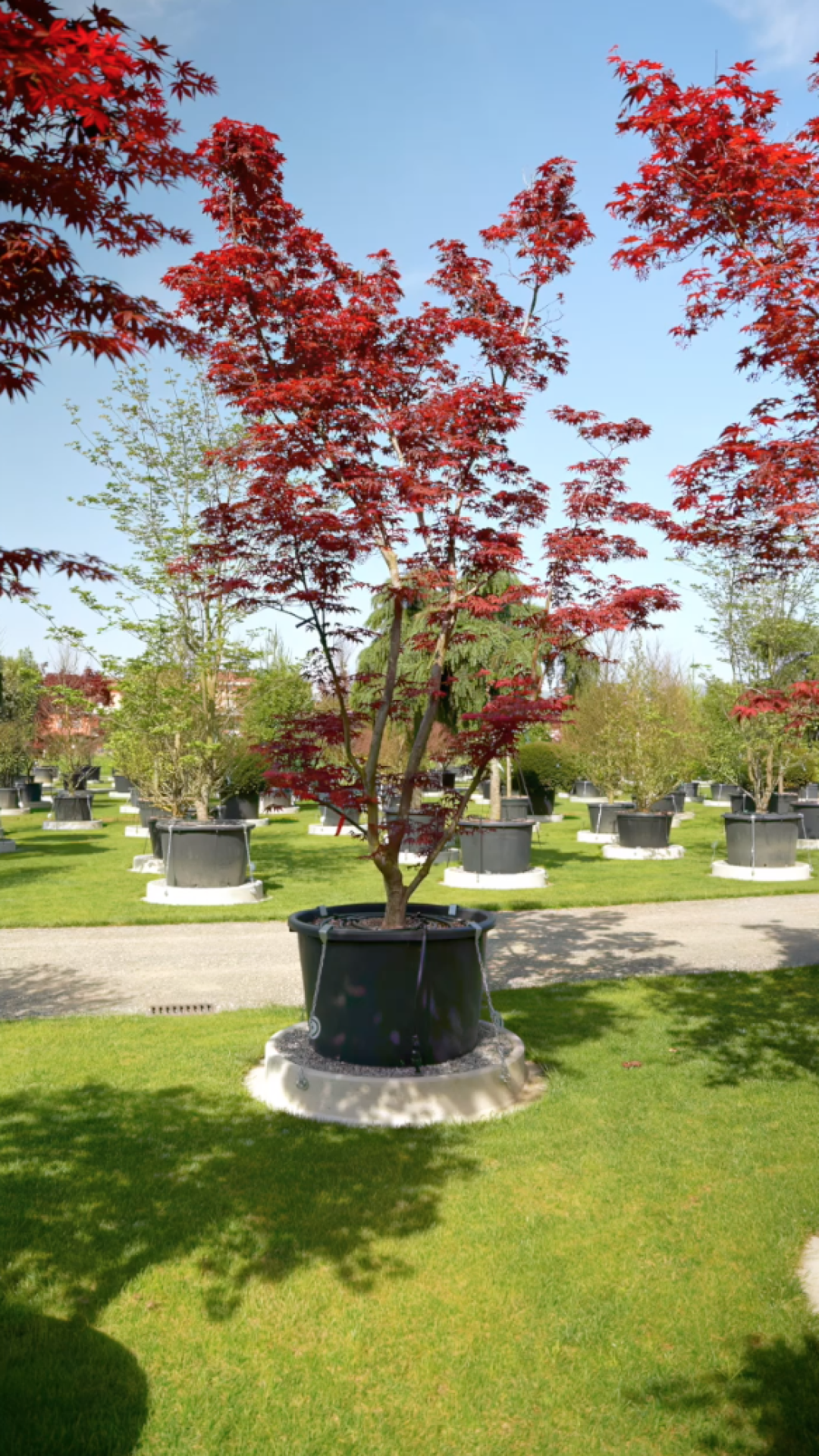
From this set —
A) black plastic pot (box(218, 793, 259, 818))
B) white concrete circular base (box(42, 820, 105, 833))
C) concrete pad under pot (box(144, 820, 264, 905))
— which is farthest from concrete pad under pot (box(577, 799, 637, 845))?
white concrete circular base (box(42, 820, 105, 833))

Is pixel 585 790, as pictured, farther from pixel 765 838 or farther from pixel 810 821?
pixel 765 838

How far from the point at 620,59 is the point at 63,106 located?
10.6 ft

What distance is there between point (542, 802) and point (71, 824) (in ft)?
33.6

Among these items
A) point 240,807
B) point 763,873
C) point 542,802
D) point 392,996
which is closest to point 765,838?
point 763,873

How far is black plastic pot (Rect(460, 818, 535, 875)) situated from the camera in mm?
12711

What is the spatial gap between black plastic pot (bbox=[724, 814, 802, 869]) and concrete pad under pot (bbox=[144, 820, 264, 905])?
6.42 m

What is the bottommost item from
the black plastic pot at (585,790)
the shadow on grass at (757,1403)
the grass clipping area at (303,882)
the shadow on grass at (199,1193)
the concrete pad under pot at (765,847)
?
the shadow on grass at (757,1403)

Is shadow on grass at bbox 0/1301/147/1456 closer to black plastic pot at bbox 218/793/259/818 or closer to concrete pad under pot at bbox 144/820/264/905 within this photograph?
concrete pad under pot at bbox 144/820/264/905

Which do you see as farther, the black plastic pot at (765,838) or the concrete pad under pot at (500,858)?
the black plastic pot at (765,838)

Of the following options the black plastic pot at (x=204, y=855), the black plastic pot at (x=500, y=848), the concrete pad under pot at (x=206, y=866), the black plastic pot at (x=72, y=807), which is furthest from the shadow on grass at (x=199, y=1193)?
the black plastic pot at (x=72, y=807)

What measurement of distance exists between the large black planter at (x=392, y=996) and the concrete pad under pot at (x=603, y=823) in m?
13.8

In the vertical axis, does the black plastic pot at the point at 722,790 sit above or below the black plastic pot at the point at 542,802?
above

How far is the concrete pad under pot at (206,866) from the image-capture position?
1112 cm

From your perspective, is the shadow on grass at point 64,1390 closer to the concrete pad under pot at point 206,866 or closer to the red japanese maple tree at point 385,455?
the red japanese maple tree at point 385,455
